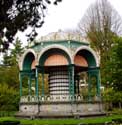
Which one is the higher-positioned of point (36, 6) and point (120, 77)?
point (36, 6)

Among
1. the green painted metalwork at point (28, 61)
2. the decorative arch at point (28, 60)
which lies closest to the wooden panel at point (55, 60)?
the decorative arch at point (28, 60)

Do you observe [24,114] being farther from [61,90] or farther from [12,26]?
[12,26]

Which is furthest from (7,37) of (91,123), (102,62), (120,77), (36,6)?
(102,62)

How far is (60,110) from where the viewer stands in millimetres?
37938

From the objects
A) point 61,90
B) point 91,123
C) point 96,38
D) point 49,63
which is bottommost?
point 91,123

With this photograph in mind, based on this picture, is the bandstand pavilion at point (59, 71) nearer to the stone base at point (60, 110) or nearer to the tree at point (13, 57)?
the stone base at point (60, 110)

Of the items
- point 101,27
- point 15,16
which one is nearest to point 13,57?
point 101,27

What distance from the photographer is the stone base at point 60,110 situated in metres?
37.1

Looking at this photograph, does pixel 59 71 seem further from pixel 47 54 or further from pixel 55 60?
pixel 47 54

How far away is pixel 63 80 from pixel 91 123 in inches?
449

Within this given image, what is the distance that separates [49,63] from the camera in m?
40.7

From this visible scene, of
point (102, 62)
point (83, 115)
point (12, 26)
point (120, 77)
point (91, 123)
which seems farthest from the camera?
point (102, 62)

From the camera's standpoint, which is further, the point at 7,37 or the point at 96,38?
the point at 96,38

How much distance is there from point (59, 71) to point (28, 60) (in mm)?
3656
